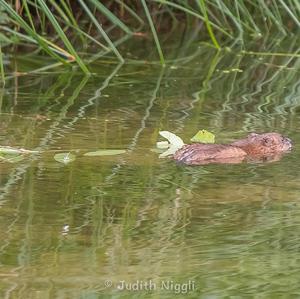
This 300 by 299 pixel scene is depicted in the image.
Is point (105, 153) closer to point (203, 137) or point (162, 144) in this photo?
point (162, 144)

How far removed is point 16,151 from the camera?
3.86 meters

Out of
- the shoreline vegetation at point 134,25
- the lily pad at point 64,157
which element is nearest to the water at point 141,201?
the lily pad at point 64,157

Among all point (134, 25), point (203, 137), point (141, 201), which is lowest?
point (134, 25)

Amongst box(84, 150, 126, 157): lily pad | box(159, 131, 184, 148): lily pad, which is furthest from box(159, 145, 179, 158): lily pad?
box(84, 150, 126, 157): lily pad

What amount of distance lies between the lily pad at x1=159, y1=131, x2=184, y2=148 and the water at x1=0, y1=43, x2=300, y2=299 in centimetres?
10

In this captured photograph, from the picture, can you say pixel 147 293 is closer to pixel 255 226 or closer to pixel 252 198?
pixel 255 226

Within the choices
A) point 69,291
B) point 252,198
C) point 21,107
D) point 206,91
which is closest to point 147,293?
point 69,291

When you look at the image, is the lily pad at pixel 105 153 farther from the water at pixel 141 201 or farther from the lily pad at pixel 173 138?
the lily pad at pixel 173 138

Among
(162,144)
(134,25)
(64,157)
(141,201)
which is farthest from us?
(134,25)

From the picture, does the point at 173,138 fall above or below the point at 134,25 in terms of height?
above

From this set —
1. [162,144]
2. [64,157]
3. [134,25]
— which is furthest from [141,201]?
[134,25]

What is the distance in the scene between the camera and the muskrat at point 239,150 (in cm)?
377

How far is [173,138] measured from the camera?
4016 millimetres

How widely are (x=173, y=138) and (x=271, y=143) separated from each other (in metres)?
0.35
